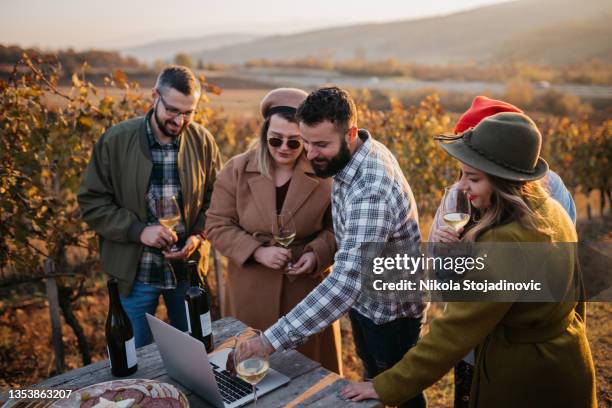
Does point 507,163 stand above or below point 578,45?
below

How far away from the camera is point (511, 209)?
1.80 metres

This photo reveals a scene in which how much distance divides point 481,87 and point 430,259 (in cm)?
4383

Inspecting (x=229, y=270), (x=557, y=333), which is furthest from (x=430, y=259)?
(x=229, y=270)

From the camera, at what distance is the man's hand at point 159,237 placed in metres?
3.06

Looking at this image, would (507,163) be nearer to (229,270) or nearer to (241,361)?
(241,361)

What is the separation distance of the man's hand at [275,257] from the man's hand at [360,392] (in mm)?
943

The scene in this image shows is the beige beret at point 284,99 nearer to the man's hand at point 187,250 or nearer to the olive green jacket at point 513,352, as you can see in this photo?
the man's hand at point 187,250

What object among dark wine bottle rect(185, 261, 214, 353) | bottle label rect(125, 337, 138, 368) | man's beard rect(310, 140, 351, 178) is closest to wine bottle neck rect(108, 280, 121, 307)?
bottle label rect(125, 337, 138, 368)

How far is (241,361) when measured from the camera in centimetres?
184

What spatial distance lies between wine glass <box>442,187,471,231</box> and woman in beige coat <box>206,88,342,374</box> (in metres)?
0.69

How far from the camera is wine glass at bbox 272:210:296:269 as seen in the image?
2.58m

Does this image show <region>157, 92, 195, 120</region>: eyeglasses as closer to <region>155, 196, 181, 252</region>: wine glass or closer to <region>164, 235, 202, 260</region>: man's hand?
<region>155, 196, 181, 252</region>: wine glass

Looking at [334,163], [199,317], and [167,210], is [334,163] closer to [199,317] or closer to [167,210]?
[199,317]

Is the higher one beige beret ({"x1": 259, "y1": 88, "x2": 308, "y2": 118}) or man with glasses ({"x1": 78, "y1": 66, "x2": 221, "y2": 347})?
beige beret ({"x1": 259, "y1": 88, "x2": 308, "y2": 118})
